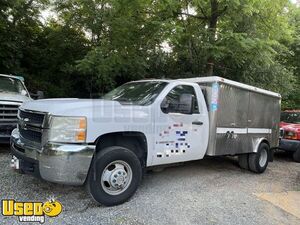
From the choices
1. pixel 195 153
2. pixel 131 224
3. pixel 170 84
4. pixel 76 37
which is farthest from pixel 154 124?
pixel 76 37

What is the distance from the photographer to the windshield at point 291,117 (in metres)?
9.52

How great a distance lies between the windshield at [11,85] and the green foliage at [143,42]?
195cm

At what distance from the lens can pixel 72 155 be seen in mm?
3676

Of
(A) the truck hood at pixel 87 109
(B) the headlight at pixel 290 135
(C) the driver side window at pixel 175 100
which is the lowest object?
(B) the headlight at pixel 290 135

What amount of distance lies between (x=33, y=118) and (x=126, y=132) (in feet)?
4.56

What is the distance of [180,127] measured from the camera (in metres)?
4.93

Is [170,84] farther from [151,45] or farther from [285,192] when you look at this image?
[151,45]

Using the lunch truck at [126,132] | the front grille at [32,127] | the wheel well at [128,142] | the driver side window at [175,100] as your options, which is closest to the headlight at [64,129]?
the lunch truck at [126,132]

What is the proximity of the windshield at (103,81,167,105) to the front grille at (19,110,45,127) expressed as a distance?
136 centimetres

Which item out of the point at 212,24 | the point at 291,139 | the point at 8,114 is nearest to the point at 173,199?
the point at 8,114

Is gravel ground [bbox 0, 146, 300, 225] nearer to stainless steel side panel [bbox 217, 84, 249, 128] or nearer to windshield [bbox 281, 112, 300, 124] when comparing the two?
stainless steel side panel [bbox 217, 84, 249, 128]

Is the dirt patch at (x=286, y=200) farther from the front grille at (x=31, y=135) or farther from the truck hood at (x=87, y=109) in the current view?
the front grille at (x=31, y=135)

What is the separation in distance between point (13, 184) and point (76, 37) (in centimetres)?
901

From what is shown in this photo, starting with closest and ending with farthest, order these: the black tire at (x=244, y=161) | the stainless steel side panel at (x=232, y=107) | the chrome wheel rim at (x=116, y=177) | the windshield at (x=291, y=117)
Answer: the chrome wheel rim at (x=116, y=177), the stainless steel side panel at (x=232, y=107), the black tire at (x=244, y=161), the windshield at (x=291, y=117)
